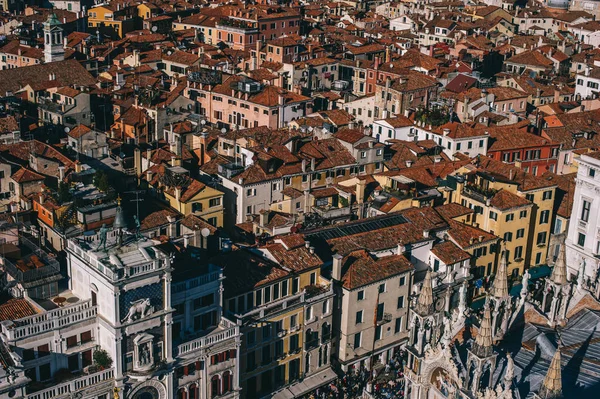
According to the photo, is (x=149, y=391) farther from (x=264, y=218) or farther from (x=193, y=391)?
(x=264, y=218)

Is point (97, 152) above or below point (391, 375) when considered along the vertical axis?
above

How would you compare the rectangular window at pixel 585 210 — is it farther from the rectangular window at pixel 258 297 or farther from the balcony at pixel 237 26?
the balcony at pixel 237 26

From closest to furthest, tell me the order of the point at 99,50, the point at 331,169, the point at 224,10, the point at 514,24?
1. the point at 331,169
2. the point at 99,50
3. the point at 224,10
4. the point at 514,24

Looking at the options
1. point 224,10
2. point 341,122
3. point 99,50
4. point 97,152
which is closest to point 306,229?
point 97,152

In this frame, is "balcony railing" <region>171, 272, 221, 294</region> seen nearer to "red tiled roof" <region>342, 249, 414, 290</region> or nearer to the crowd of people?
"red tiled roof" <region>342, 249, 414, 290</region>

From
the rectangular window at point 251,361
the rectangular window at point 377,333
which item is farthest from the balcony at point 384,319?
the rectangular window at point 251,361

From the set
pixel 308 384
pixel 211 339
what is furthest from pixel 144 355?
pixel 308 384

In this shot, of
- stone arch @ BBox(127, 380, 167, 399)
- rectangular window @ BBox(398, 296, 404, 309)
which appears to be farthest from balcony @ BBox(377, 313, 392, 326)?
stone arch @ BBox(127, 380, 167, 399)

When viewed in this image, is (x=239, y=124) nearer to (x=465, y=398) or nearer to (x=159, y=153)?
(x=159, y=153)
